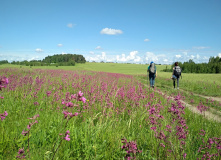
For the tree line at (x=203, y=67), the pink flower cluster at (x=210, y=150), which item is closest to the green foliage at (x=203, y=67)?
the tree line at (x=203, y=67)

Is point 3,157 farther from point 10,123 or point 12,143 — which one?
point 10,123

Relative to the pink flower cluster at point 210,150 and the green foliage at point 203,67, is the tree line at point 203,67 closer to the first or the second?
the green foliage at point 203,67

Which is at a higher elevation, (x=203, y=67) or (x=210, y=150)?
(x=203, y=67)

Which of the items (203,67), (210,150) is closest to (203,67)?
(203,67)

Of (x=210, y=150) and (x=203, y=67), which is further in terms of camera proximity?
(x=203, y=67)

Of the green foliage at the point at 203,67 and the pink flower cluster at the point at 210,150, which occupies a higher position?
the green foliage at the point at 203,67

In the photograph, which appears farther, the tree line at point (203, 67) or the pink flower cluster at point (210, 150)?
the tree line at point (203, 67)

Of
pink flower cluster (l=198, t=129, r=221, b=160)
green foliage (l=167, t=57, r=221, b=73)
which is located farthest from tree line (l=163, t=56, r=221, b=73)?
pink flower cluster (l=198, t=129, r=221, b=160)

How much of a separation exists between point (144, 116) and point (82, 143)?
2345mm

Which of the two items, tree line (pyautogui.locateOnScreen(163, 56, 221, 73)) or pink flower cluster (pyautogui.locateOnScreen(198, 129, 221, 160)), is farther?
tree line (pyautogui.locateOnScreen(163, 56, 221, 73))

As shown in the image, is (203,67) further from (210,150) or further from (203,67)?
(210,150)

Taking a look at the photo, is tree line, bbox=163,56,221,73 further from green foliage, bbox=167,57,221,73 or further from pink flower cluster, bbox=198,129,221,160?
pink flower cluster, bbox=198,129,221,160

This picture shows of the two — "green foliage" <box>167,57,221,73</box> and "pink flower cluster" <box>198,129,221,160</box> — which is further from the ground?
"green foliage" <box>167,57,221,73</box>

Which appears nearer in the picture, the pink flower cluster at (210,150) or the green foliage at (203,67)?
the pink flower cluster at (210,150)
